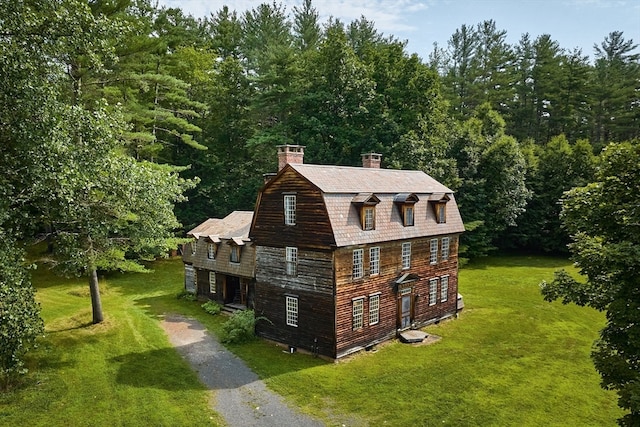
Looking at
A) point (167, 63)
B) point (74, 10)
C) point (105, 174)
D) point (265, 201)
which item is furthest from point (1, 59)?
point (167, 63)

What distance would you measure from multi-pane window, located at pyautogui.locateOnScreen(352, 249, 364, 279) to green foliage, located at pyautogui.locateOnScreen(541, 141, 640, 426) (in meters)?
9.65

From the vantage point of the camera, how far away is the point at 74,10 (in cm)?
1360

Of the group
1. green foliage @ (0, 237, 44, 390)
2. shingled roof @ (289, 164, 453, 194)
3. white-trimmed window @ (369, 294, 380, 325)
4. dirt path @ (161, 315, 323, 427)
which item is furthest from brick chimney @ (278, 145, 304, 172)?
green foliage @ (0, 237, 44, 390)

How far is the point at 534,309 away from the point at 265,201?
20.1 meters

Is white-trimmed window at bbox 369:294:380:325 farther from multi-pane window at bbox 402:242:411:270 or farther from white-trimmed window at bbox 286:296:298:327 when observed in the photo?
white-trimmed window at bbox 286:296:298:327

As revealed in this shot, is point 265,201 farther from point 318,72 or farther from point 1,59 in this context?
point 318,72

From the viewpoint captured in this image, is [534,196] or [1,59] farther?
[534,196]

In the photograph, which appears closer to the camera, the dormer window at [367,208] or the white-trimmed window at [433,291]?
the dormer window at [367,208]

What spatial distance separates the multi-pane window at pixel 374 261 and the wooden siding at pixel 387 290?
232 millimetres

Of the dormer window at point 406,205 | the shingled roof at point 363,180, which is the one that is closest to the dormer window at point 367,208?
the shingled roof at point 363,180

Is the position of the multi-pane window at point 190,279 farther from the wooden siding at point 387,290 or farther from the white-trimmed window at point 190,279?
the wooden siding at point 387,290

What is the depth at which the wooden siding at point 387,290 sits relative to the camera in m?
20.1

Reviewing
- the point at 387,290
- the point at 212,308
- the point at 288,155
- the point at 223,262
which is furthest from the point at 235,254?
the point at 387,290

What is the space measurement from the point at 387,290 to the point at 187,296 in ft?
52.5
